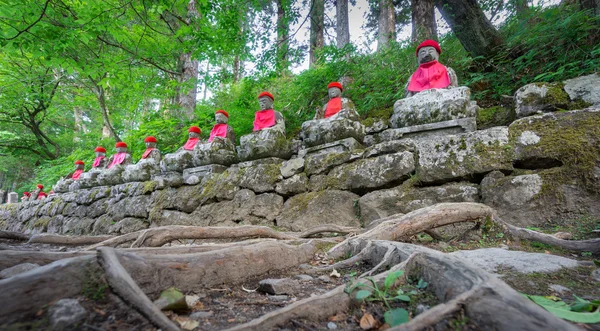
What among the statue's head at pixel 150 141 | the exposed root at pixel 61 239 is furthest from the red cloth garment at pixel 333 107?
the statue's head at pixel 150 141

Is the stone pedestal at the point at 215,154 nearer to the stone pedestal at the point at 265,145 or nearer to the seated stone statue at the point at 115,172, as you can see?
the stone pedestal at the point at 265,145

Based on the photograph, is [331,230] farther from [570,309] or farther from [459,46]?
[459,46]

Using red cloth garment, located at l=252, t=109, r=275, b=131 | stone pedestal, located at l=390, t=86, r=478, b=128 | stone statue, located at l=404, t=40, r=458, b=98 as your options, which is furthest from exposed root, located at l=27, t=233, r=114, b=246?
stone statue, located at l=404, t=40, r=458, b=98

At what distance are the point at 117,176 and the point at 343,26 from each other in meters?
9.76

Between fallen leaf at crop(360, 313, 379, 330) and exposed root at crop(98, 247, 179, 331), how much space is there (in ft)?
2.26

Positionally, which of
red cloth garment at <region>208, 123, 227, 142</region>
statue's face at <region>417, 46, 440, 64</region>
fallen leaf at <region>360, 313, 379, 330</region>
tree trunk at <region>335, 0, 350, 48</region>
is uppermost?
tree trunk at <region>335, 0, 350, 48</region>

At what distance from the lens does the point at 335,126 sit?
350 cm

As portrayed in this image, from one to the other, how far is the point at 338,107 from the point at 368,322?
3279mm

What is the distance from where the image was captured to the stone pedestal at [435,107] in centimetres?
289

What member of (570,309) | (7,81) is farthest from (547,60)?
(7,81)

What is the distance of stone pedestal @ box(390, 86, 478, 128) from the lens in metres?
2.89

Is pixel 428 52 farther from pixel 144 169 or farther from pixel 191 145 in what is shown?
pixel 144 169

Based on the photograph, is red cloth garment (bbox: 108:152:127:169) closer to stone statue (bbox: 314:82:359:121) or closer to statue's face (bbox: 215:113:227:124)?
Result: statue's face (bbox: 215:113:227:124)

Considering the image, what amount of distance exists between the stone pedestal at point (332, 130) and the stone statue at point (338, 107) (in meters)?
0.11
